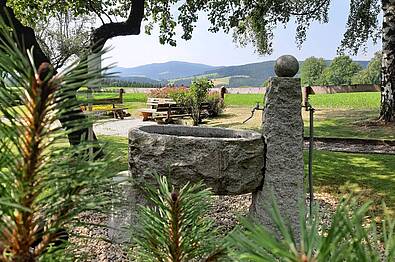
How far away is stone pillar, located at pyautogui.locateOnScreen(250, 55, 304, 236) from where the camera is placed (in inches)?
153

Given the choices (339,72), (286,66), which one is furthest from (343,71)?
(286,66)

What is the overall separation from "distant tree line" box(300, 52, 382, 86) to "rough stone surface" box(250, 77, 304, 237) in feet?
177

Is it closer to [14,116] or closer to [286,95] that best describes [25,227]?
[14,116]

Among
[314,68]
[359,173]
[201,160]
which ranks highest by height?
[314,68]

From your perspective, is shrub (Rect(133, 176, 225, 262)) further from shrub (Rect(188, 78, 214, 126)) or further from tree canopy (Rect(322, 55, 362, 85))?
tree canopy (Rect(322, 55, 362, 85))

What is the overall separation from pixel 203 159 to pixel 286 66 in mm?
1166

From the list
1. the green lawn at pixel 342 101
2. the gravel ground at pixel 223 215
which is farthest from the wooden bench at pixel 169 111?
the gravel ground at pixel 223 215

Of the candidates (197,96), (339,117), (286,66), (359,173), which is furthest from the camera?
(197,96)

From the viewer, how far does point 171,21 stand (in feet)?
33.2

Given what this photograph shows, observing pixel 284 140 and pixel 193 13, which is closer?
pixel 284 140

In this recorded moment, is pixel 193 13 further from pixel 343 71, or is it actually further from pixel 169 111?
pixel 343 71

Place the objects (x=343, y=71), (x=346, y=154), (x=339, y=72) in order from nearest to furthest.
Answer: (x=346, y=154)
(x=343, y=71)
(x=339, y=72)

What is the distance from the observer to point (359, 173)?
6.83m

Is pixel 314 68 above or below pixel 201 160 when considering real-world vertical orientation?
above
